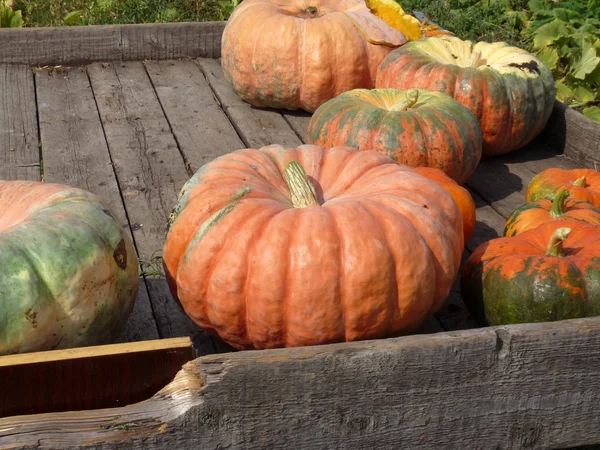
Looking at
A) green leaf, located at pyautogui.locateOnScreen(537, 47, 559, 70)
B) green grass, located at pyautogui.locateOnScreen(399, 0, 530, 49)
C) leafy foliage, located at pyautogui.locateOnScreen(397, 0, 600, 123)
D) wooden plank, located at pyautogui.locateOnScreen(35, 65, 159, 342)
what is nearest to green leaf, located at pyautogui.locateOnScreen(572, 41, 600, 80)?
leafy foliage, located at pyautogui.locateOnScreen(397, 0, 600, 123)

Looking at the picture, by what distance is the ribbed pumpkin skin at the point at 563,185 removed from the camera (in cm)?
309

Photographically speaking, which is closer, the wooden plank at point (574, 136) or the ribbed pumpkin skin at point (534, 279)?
the ribbed pumpkin skin at point (534, 279)

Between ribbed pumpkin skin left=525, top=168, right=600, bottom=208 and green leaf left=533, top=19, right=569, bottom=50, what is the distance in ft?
8.96

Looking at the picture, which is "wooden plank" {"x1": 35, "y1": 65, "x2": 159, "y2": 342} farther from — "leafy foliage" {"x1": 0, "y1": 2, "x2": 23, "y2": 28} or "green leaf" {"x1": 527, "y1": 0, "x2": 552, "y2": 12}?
"green leaf" {"x1": 527, "y1": 0, "x2": 552, "y2": 12}

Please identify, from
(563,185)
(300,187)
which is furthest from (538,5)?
(300,187)

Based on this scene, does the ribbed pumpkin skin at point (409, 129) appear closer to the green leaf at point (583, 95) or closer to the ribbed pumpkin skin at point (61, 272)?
the ribbed pumpkin skin at point (61, 272)

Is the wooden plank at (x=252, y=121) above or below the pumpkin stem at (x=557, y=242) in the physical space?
below

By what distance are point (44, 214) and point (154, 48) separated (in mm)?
2959

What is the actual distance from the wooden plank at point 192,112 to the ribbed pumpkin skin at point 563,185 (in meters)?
1.43

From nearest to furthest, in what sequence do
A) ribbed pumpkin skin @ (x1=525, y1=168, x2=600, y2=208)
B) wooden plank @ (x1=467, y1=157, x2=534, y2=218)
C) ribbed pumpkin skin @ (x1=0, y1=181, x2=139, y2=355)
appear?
ribbed pumpkin skin @ (x1=0, y1=181, x2=139, y2=355)
ribbed pumpkin skin @ (x1=525, y1=168, x2=600, y2=208)
wooden plank @ (x1=467, y1=157, x2=534, y2=218)

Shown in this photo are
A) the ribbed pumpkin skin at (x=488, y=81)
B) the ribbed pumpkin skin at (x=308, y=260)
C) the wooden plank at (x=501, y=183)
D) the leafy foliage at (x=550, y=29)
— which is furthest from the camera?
the leafy foliage at (x=550, y=29)

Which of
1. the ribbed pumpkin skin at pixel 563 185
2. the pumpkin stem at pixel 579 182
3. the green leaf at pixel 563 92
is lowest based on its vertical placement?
the green leaf at pixel 563 92

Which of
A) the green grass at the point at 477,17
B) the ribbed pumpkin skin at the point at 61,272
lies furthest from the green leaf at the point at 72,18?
the ribbed pumpkin skin at the point at 61,272

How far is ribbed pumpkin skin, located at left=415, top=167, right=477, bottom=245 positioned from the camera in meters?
2.95
